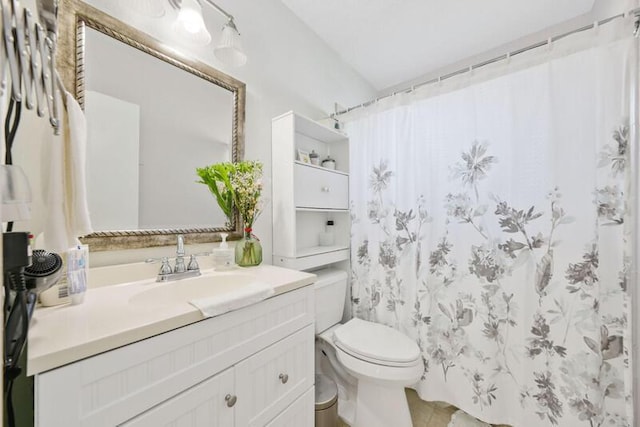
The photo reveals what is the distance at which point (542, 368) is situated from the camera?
1.20 m

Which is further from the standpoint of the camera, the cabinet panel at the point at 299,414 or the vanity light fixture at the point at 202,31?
the vanity light fixture at the point at 202,31

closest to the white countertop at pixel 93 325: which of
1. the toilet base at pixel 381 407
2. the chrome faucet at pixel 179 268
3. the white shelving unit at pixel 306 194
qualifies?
the chrome faucet at pixel 179 268

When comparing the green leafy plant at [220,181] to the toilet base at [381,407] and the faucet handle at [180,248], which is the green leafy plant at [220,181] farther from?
the toilet base at [381,407]

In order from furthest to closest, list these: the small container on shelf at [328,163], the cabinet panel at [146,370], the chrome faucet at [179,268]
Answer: the small container on shelf at [328,163] < the chrome faucet at [179,268] < the cabinet panel at [146,370]

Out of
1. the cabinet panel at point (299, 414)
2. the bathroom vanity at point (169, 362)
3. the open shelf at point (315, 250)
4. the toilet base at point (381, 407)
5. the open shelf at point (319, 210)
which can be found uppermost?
the open shelf at point (319, 210)

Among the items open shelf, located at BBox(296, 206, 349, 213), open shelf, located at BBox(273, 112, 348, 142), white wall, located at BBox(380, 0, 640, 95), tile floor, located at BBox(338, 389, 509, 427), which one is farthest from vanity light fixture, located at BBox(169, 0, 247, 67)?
tile floor, located at BBox(338, 389, 509, 427)

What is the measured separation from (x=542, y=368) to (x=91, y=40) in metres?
2.31

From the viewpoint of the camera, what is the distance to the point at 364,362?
4.12 feet

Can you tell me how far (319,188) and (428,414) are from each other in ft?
4.80

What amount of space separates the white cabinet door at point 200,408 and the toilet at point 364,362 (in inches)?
27.4

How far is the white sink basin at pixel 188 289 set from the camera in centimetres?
90

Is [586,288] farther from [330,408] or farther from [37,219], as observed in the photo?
[37,219]

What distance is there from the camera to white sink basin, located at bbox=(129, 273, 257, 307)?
2.95 ft

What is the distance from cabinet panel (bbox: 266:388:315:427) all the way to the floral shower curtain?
0.75m
